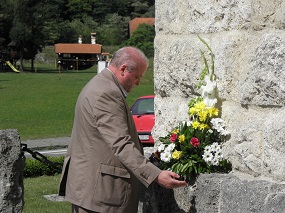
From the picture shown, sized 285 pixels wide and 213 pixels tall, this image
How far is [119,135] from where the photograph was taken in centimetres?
384

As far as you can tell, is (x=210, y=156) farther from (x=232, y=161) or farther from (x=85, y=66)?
(x=85, y=66)

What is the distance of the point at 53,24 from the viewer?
3049 inches

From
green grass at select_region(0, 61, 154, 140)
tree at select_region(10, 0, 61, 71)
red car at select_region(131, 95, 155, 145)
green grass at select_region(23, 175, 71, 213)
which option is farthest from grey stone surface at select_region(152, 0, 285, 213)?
tree at select_region(10, 0, 61, 71)

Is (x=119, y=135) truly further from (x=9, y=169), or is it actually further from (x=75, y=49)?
(x=75, y=49)

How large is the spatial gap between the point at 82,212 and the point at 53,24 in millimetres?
74817

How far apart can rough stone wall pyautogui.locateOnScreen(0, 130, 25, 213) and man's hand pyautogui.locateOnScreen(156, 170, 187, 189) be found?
250cm

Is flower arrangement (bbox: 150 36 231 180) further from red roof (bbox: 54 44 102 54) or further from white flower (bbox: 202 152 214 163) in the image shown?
red roof (bbox: 54 44 102 54)

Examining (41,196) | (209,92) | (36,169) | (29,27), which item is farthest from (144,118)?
(29,27)

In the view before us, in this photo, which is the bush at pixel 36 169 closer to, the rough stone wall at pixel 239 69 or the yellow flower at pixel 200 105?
the rough stone wall at pixel 239 69

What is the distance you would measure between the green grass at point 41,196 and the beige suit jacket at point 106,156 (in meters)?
5.04

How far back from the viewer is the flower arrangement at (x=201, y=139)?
3.85 m

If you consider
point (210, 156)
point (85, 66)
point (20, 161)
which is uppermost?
point (210, 156)

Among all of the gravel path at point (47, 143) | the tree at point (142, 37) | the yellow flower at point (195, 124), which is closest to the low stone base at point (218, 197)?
the yellow flower at point (195, 124)

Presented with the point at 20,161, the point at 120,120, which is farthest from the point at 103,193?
the point at 20,161
